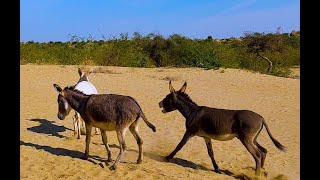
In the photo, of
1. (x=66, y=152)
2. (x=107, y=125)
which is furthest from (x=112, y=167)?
(x=66, y=152)

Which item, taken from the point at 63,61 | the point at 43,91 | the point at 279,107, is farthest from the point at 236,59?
the point at 43,91

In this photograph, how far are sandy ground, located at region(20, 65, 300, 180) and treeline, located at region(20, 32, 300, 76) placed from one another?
6.92m

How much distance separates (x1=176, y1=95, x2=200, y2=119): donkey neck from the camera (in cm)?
894

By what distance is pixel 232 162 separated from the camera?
30.9ft

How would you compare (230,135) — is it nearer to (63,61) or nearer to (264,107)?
(264,107)

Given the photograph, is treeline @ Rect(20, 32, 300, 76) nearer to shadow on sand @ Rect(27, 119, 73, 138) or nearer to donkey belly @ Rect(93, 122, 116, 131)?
shadow on sand @ Rect(27, 119, 73, 138)

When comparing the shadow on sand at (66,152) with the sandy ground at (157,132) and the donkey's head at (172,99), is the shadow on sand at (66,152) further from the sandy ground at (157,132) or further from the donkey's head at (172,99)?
the donkey's head at (172,99)

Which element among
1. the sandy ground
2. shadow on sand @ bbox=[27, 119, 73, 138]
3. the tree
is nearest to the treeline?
the tree

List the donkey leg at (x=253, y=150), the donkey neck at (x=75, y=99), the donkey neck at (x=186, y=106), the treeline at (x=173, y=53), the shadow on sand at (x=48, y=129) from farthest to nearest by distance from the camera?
the treeline at (x=173, y=53) < the shadow on sand at (x=48, y=129) < the donkey neck at (x=186, y=106) < the donkey neck at (x=75, y=99) < the donkey leg at (x=253, y=150)

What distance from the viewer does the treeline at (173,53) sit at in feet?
103

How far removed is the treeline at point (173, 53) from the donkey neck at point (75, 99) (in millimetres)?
20341

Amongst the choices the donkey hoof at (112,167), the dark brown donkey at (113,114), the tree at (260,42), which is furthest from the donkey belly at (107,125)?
the tree at (260,42)

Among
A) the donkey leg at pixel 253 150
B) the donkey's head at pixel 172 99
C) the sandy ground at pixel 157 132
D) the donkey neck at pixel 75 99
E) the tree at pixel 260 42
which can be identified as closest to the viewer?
the donkey leg at pixel 253 150

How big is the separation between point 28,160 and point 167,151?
10.7ft
